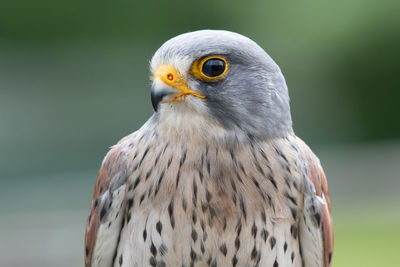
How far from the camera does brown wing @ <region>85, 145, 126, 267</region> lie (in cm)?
287

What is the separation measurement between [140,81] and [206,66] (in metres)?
9.98

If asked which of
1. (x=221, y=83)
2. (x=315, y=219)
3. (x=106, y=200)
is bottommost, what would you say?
(x=315, y=219)

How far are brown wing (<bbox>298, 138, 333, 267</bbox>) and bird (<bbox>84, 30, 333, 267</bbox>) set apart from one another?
3.2 inches

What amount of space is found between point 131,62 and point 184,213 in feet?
34.7

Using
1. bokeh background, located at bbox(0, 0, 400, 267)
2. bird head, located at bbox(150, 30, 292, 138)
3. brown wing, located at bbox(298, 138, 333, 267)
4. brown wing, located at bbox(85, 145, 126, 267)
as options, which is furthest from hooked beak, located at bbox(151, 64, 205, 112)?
bokeh background, located at bbox(0, 0, 400, 267)

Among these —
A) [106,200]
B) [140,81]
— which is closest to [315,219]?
[106,200]

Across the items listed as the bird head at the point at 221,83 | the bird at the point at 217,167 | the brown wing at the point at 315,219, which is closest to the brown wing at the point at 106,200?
the bird at the point at 217,167

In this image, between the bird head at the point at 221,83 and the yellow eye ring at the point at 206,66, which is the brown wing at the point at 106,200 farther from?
the yellow eye ring at the point at 206,66

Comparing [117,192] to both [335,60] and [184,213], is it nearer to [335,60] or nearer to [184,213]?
[184,213]

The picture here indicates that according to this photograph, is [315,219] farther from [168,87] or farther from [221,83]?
[168,87]

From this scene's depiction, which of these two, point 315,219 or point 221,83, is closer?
point 221,83

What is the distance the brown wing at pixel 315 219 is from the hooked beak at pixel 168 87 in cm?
69

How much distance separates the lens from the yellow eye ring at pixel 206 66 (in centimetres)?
262

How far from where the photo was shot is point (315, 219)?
9.37ft
